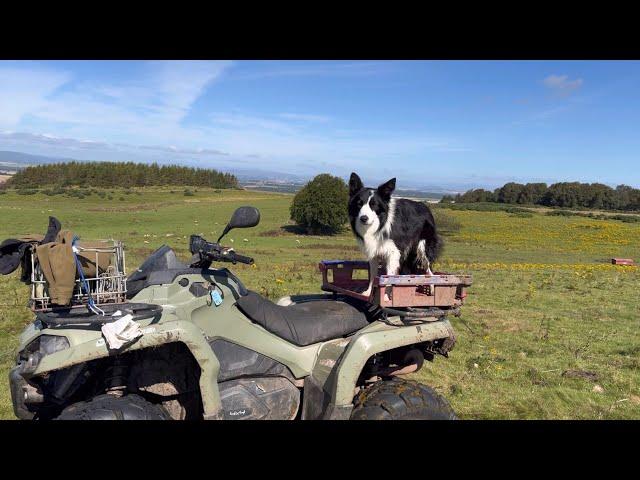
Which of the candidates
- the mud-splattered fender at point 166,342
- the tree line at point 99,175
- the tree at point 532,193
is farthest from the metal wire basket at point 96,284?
the tree at point 532,193

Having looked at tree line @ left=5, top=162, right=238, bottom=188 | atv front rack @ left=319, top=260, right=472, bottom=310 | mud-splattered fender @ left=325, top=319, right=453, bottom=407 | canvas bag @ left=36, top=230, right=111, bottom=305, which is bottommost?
mud-splattered fender @ left=325, top=319, right=453, bottom=407

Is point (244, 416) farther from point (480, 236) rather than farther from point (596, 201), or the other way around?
point (596, 201)

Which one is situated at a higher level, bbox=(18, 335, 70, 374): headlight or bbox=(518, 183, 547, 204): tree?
bbox=(518, 183, 547, 204): tree

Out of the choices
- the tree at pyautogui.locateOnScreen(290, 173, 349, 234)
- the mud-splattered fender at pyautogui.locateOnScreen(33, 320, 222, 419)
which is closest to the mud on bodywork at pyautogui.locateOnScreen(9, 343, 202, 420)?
the mud-splattered fender at pyautogui.locateOnScreen(33, 320, 222, 419)

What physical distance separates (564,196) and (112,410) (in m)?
67.7

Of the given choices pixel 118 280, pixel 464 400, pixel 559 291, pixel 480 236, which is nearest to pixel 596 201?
pixel 480 236

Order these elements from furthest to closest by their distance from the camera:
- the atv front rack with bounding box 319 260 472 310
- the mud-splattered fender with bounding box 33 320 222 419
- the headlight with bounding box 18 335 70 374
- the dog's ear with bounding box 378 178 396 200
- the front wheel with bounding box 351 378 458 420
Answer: the dog's ear with bounding box 378 178 396 200 < the atv front rack with bounding box 319 260 472 310 < the front wheel with bounding box 351 378 458 420 < the headlight with bounding box 18 335 70 374 < the mud-splattered fender with bounding box 33 320 222 419

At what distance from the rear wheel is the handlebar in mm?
1083

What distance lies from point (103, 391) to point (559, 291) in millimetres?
13799

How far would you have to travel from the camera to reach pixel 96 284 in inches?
135

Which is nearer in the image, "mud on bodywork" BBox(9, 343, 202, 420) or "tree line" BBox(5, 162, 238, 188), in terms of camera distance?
"mud on bodywork" BBox(9, 343, 202, 420)

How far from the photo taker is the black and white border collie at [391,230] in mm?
5641

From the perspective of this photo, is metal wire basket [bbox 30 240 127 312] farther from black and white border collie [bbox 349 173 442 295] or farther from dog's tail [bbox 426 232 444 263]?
dog's tail [bbox 426 232 444 263]

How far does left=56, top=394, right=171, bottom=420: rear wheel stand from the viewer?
10.3ft
